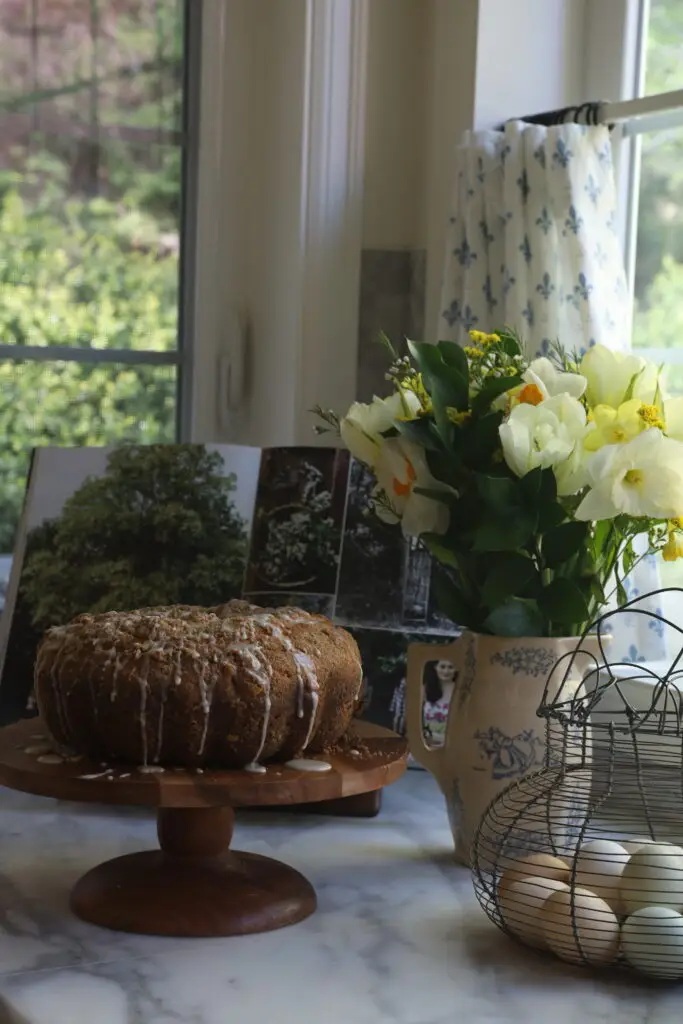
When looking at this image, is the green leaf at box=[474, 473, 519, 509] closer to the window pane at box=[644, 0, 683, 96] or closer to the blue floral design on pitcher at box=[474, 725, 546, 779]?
the blue floral design on pitcher at box=[474, 725, 546, 779]

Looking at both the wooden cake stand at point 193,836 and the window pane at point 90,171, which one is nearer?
the wooden cake stand at point 193,836

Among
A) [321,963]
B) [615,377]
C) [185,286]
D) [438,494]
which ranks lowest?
[321,963]

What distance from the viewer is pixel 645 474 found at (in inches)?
39.2

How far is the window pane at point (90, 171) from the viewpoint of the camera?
163cm

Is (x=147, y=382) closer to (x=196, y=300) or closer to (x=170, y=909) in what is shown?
(x=196, y=300)

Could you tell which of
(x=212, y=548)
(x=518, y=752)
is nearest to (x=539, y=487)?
(x=518, y=752)

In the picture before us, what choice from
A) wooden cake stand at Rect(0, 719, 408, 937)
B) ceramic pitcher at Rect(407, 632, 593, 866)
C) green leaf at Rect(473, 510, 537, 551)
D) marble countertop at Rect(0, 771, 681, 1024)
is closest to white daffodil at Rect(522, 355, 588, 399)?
green leaf at Rect(473, 510, 537, 551)

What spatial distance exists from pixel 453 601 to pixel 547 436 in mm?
197

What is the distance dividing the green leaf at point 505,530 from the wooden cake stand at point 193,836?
0.19m

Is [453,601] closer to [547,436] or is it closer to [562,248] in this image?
[547,436]

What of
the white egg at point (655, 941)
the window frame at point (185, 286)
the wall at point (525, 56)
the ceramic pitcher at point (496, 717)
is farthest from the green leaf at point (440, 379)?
the window frame at point (185, 286)

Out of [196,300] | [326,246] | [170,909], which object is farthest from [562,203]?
[170,909]

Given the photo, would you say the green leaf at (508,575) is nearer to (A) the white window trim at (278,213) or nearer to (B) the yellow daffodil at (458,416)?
(B) the yellow daffodil at (458,416)

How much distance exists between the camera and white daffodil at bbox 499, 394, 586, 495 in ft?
3.36
